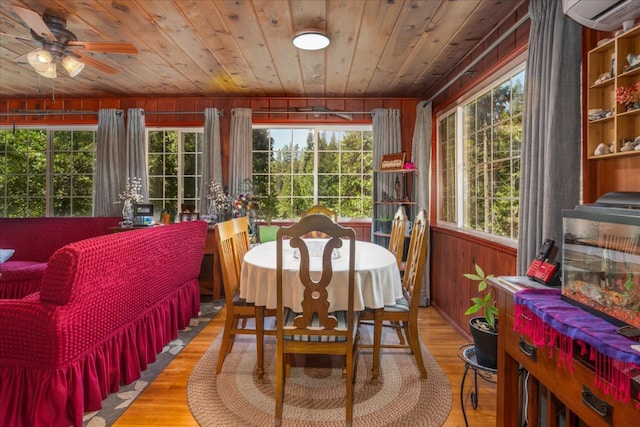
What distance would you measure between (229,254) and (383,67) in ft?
7.68

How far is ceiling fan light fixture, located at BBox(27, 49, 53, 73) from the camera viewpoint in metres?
2.47

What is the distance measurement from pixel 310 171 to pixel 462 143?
1978mm

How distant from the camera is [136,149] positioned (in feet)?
14.9

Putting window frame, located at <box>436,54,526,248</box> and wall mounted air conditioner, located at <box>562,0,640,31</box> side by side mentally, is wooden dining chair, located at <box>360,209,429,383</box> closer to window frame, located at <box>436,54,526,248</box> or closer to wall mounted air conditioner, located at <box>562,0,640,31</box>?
window frame, located at <box>436,54,526,248</box>

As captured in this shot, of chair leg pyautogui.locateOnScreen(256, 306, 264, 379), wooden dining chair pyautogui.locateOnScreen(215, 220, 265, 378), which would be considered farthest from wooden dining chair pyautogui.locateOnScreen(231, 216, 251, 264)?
chair leg pyautogui.locateOnScreen(256, 306, 264, 379)

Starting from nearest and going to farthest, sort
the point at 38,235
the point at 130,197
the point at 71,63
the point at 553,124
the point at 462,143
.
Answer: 1. the point at 553,124
2. the point at 71,63
3. the point at 462,143
4. the point at 38,235
5. the point at 130,197

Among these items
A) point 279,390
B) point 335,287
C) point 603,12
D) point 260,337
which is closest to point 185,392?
point 260,337

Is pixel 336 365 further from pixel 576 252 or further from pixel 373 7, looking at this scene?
pixel 373 7

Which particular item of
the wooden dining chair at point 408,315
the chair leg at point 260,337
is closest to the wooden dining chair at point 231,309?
the chair leg at point 260,337

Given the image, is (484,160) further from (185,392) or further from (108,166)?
(108,166)

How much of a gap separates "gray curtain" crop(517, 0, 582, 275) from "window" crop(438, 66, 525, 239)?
63 cm

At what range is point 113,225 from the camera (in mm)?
4250

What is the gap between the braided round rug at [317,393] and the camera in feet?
6.30

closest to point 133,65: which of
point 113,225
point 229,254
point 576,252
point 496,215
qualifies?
point 113,225
